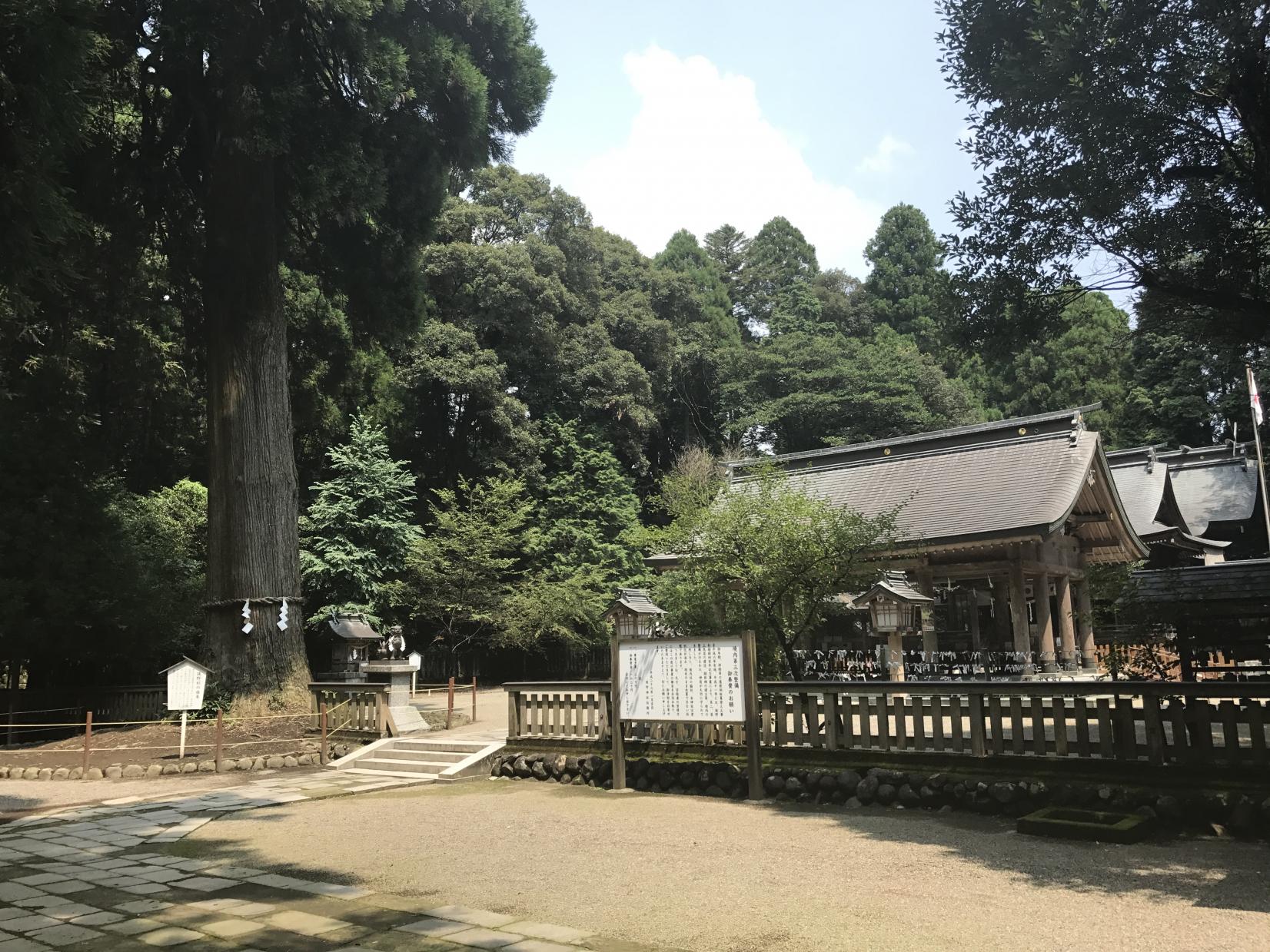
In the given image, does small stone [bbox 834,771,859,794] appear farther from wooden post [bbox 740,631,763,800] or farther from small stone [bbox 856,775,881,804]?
wooden post [bbox 740,631,763,800]

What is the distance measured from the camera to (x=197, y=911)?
194 inches

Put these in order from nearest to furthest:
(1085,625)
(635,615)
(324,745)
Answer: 1. (324,745)
2. (635,615)
3. (1085,625)

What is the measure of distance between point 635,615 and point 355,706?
229 inches

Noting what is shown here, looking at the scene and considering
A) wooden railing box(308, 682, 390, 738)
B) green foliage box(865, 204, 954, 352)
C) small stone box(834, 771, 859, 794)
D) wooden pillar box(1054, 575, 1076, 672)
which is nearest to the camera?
small stone box(834, 771, 859, 794)

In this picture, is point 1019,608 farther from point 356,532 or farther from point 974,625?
point 356,532

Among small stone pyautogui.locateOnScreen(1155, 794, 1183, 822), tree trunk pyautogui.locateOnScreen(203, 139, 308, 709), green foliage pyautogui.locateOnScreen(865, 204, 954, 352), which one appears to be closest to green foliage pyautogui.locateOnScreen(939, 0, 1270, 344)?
small stone pyautogui.locateOnScreen(1155, 794, 1183, 822)

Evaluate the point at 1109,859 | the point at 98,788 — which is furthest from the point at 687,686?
the point at 98,788

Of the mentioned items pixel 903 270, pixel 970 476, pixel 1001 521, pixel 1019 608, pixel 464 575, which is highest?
pixel 903 270

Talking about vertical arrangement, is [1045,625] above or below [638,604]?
below

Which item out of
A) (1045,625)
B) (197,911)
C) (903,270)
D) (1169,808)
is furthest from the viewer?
(903,270)

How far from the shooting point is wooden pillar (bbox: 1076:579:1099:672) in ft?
61.0

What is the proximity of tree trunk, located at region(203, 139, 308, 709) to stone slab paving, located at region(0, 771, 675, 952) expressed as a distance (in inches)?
242

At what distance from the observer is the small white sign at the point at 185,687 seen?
11.5 metres

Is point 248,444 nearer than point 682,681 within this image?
No
